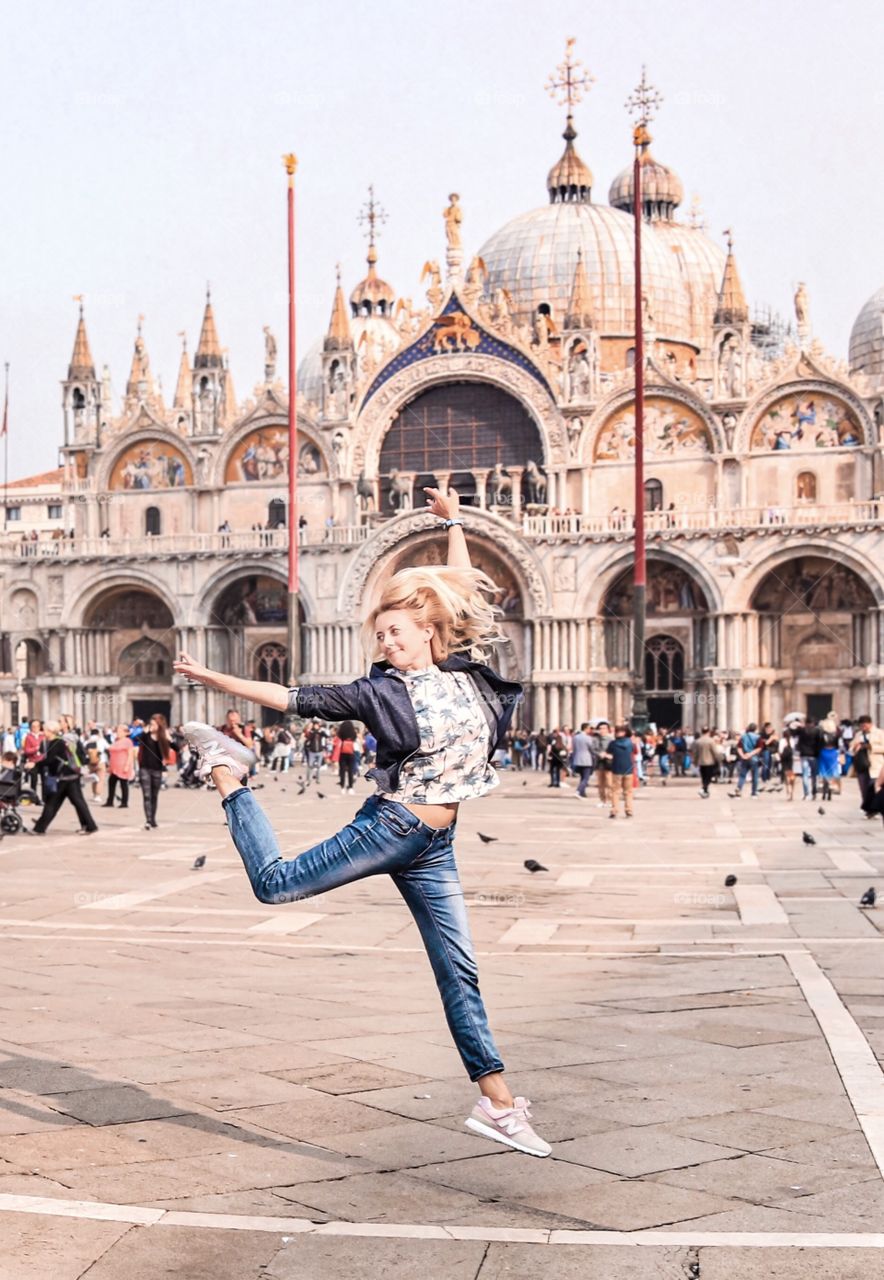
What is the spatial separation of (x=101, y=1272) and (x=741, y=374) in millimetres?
46291

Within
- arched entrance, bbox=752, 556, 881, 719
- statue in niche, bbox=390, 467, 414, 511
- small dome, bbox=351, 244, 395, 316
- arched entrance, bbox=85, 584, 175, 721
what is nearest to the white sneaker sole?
arched entrance, bbox=752, 556, 881, 719

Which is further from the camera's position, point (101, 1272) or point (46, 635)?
point (46, 635)

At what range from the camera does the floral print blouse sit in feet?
19.1

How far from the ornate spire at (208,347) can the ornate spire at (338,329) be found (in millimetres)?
3744

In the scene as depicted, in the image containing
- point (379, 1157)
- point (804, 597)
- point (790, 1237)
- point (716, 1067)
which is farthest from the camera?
point (804, 597)

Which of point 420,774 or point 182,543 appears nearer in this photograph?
point 420,774

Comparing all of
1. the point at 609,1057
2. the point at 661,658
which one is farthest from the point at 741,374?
the point at 609,1057

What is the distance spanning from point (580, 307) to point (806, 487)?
8797 mm

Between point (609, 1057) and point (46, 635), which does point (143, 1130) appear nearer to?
point (609, 1057)

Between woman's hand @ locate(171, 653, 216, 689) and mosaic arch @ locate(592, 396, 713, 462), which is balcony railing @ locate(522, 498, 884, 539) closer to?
mosaic arch @ locate(592, 396, 713, 462)

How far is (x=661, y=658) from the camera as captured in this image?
4944cm

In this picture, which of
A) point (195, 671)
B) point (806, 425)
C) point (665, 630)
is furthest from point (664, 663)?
point (195, 671)

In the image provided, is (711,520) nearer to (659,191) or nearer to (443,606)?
(659,191)

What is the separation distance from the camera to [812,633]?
47.7 metres
